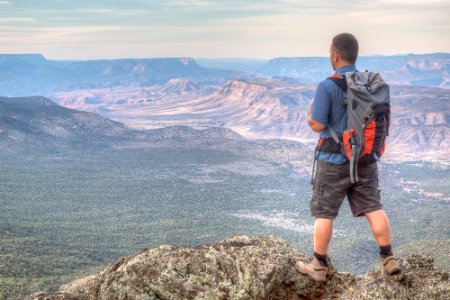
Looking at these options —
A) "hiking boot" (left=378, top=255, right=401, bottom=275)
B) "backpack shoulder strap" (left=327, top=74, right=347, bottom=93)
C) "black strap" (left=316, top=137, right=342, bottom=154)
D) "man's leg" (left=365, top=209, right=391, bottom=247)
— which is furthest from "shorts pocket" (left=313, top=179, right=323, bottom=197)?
"backpack shoulder strap" (left=327, top=74, right=347, bottom=93)

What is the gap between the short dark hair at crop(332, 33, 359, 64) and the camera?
7.61m

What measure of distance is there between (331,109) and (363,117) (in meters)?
0.47

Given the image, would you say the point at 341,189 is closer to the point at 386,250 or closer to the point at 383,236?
the point at 383,236

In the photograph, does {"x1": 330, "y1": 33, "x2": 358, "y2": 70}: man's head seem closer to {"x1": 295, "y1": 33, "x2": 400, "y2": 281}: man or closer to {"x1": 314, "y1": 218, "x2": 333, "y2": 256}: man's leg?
{"x1": 295, "y1": 33, "x2": 400, "y2": 281}: man

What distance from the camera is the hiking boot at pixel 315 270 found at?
810cm

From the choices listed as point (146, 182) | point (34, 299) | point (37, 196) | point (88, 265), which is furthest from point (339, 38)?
point (146, 182)

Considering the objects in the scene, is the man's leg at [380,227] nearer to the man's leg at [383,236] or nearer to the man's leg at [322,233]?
the man's leg at [383,236]

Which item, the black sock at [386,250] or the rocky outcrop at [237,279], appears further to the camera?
the black sock at [386,250]

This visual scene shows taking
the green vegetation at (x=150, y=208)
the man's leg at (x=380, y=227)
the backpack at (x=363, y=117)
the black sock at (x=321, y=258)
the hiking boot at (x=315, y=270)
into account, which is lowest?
the green vegetation at (x=150, y=208)

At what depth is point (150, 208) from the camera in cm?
9500

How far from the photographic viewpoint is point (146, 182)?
11675cm

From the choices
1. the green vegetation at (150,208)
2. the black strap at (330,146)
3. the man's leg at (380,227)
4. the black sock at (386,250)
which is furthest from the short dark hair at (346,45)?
the green vegetation at (150,208)

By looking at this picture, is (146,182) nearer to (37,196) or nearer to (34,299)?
(37,196)

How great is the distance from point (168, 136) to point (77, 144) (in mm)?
27946
